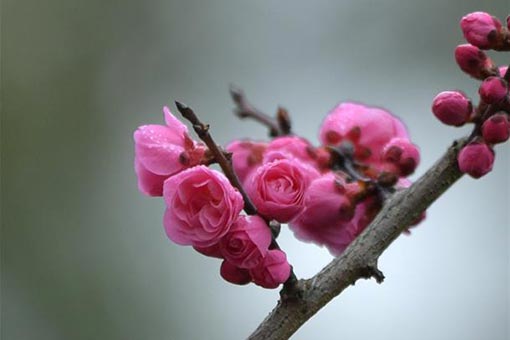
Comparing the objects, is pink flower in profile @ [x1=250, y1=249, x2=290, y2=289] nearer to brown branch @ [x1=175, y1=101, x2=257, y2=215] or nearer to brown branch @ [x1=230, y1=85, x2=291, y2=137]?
brown branch @ [x1=175, y1=101, x2=257, y2=215]

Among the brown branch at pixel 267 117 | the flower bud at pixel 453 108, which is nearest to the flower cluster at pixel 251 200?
the flower bud at pixel 453 108

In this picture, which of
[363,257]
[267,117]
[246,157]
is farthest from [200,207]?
[267,117]

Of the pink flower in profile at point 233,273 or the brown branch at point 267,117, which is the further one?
the brown branch at point 267,117

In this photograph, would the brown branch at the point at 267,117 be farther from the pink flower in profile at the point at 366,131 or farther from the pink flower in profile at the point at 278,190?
the pink flower in profile at the point at 278,190

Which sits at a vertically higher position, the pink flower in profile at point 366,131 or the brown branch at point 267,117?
the brown branch at point 267,117

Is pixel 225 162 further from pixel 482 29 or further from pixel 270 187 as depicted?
pixel 482 29

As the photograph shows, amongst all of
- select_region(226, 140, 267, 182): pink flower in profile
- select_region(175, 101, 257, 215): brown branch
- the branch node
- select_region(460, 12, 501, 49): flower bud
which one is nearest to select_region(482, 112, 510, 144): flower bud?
select_region(460, 12, 501, 49): flower bud

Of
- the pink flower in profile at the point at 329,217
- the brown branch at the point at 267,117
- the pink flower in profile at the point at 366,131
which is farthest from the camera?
the brown branch at the point at 267,117
